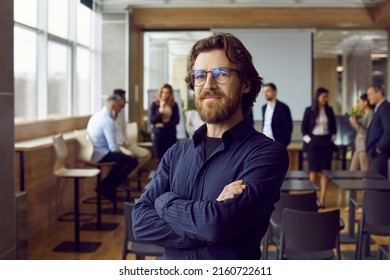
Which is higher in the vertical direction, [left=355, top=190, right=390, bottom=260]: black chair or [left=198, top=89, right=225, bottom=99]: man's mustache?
[left=198, top=89, right=225, bottom=99]: man's mustache

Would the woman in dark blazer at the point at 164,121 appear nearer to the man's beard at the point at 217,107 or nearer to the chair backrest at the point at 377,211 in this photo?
the chair backrest at the point at 377,211

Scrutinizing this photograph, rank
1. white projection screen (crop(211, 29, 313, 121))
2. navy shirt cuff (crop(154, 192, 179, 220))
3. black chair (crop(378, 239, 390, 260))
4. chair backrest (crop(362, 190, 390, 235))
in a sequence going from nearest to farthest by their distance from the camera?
navy shirt cuff (crop(154, 192, 179, 220))
black chair (crop(378, 239, 390, 260))
chair backrest (crop(362, 190, 390, 235))
white projection screen (crop(211, 29, 313, 121))

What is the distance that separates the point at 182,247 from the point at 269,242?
2.77 m

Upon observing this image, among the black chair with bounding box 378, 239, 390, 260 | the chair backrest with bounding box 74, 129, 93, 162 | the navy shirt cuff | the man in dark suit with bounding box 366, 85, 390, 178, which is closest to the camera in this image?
the navy shirt cuff

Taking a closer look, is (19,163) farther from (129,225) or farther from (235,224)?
(235,224)

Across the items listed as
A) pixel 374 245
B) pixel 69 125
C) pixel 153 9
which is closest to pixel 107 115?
pixel 69 125

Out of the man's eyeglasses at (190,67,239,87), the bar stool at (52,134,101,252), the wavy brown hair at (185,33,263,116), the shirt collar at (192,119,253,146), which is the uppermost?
the wavy brown hair at (185,33,263,116)

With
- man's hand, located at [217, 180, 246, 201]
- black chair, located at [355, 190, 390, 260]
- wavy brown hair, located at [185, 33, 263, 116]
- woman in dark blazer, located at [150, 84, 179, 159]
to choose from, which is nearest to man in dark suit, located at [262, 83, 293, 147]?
woman in dark blazer, located at [150, 84, 179, 159]

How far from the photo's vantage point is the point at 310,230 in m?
3.31

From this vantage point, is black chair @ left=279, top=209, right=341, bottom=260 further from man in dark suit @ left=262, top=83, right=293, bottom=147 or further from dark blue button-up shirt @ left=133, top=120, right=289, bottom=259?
man in dark suit @ left=262, top=83, right=293, bottom=147

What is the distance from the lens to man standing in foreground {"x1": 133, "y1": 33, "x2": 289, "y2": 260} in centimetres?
142

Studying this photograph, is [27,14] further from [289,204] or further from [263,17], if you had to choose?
[263,17]

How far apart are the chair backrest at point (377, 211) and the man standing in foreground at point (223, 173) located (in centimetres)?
273

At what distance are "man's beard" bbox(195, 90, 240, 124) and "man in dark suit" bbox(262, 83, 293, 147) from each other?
178 inches
